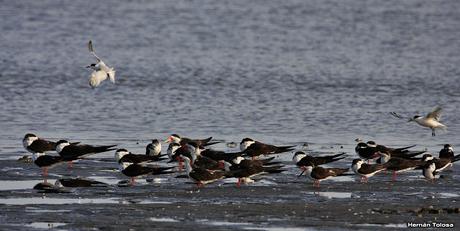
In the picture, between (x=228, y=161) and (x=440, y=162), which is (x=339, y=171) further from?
(x=228, y=161)

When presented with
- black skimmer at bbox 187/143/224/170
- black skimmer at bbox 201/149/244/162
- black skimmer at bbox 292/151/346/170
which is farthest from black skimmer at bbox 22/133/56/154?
black skimmer at bbox 292/151/346/170

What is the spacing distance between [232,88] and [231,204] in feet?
66.4

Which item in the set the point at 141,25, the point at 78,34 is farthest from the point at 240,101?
the point at 141,25

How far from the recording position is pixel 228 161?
2355cm

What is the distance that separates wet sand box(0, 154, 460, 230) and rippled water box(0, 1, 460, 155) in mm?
5500

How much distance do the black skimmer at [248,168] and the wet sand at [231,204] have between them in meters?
0.19

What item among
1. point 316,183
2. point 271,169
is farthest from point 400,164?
point 271,169

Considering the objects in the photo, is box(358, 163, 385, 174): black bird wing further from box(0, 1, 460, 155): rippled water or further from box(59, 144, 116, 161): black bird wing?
box(59, 144, 116, 161): black bird wing

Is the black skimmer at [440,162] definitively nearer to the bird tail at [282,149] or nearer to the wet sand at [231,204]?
the wet sand at [231,204]

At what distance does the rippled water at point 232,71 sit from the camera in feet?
101

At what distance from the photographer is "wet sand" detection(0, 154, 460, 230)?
707 inches

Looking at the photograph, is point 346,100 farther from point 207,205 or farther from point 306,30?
point 306,30

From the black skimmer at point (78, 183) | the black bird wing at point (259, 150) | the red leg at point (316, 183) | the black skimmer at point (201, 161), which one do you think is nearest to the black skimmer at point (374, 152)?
the black bird wing at point (259, 150)

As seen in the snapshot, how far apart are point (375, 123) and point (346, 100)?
16.2ft
